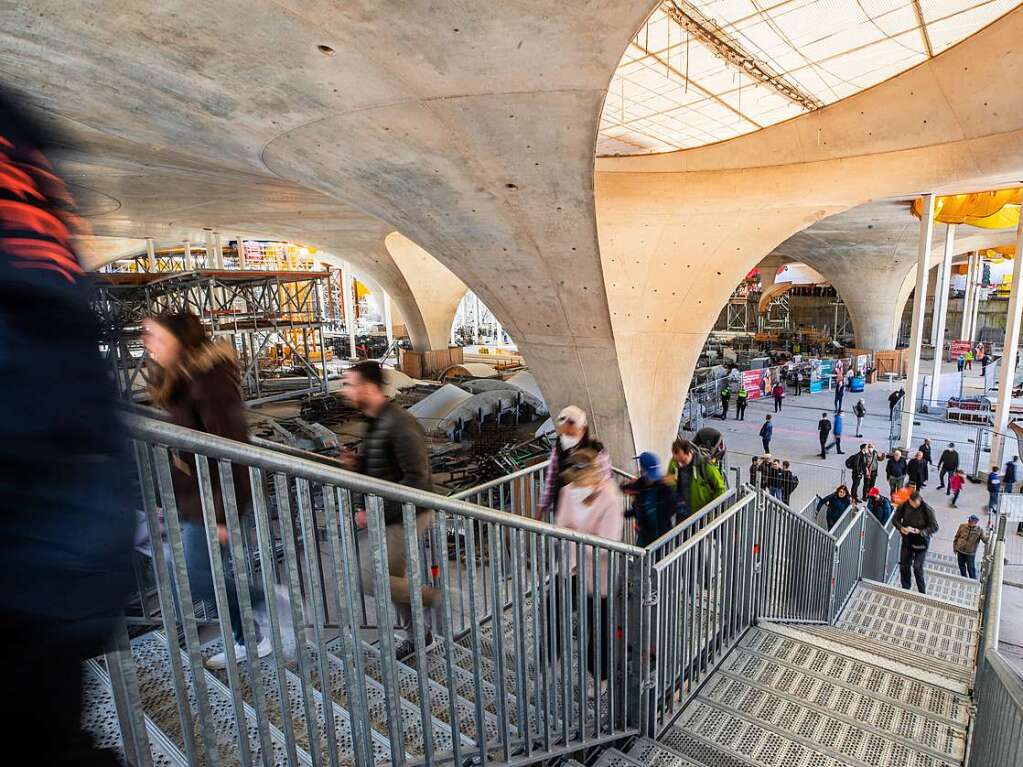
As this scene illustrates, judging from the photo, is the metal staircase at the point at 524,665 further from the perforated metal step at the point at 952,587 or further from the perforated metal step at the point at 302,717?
the perforated metal step at the point at 952,587

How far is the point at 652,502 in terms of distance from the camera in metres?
5.12

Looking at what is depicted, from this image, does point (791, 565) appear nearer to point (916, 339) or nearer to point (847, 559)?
point (847, 559)

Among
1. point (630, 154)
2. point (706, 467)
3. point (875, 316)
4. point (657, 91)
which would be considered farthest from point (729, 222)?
point (875, 316)

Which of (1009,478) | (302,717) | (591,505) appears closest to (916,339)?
(1009,478)

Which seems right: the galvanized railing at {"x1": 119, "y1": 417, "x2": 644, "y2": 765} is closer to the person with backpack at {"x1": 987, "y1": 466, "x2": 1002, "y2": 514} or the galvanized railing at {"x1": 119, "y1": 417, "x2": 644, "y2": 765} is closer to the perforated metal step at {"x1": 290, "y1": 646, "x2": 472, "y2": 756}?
the perforated metal step at {"x1": 290, "y1": 646, "x2": 472, "y2": 756}

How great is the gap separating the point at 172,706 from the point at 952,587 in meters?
10.5

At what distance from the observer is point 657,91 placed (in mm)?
8570

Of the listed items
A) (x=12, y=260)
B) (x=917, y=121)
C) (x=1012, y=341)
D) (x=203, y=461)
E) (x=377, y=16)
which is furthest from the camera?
(x=1012, y=341)

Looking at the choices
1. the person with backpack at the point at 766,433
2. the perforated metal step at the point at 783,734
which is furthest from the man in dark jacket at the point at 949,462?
the perforated metal step at the point at 783,734

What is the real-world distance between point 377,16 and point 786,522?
5333 millimetres

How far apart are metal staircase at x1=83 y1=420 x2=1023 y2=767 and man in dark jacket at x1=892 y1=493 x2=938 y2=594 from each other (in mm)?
3104

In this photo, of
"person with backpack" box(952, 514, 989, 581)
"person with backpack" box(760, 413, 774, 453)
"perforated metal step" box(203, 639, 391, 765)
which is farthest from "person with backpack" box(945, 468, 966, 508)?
"perforated metal step" box(203, 639, 391, 765)

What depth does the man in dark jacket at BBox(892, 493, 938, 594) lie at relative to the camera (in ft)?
26.5

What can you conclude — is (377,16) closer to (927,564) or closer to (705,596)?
(705,596)
